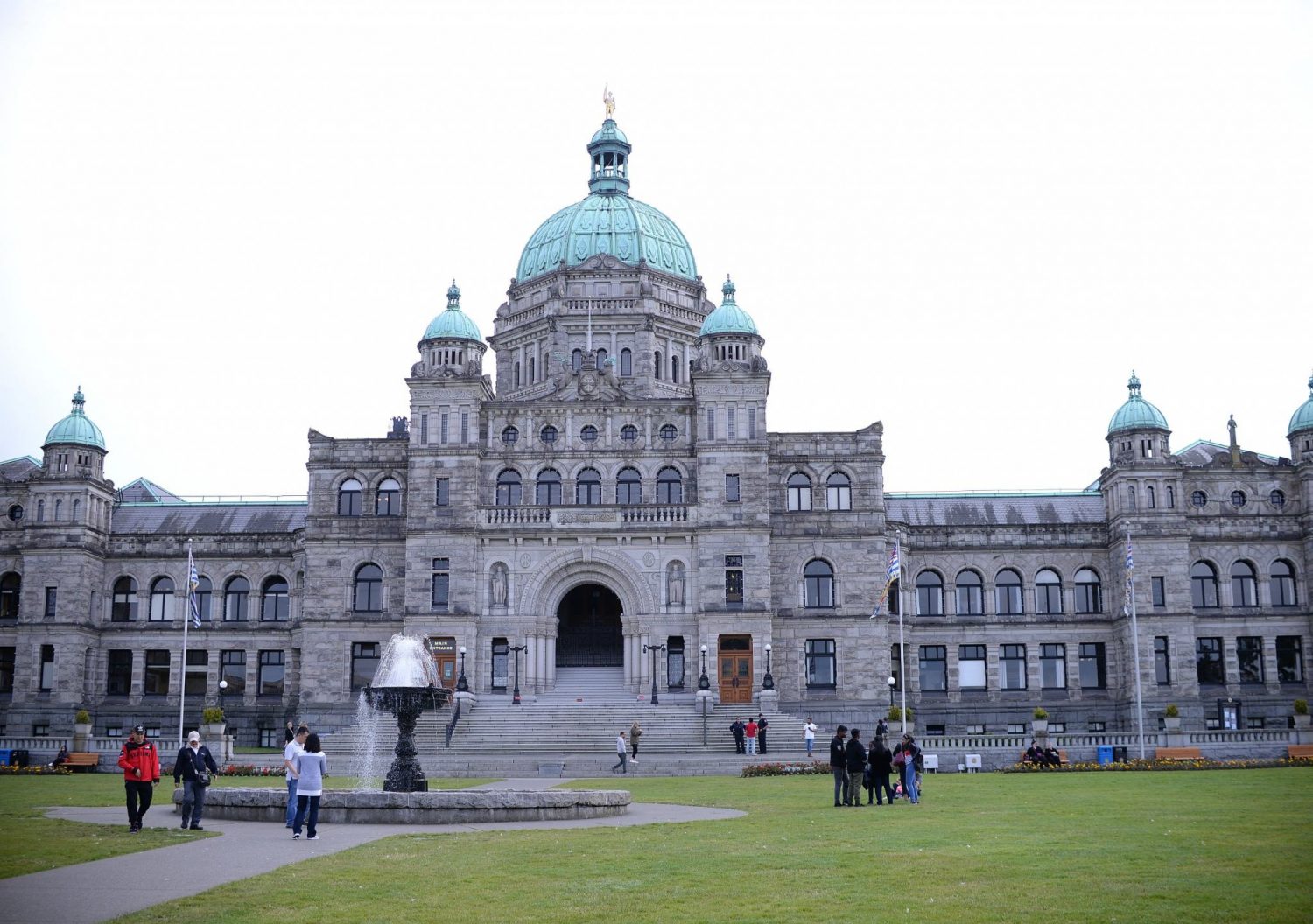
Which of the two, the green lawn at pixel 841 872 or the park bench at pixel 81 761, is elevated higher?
the park bench at pixel 81 761

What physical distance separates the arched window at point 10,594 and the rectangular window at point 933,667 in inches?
1868

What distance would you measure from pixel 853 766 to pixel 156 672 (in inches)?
2066

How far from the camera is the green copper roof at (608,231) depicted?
267ft

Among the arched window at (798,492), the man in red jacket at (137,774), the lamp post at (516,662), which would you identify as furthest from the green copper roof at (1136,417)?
the man in red jacket at (137,774)

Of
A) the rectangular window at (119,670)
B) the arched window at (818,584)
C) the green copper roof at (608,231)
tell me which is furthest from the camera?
the green copper roof at (608,231)

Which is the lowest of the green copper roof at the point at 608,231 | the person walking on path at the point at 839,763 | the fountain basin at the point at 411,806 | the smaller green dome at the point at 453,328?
the fountain basin at the point at 411,806

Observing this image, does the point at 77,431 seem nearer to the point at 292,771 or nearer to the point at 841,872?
the point at 292,771

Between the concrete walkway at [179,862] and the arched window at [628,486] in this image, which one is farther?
the arched window at [628,486]

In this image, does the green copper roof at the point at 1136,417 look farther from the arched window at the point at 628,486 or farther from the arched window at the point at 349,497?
the arched window at the point at 349,497

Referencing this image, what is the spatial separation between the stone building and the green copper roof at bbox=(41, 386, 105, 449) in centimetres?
16

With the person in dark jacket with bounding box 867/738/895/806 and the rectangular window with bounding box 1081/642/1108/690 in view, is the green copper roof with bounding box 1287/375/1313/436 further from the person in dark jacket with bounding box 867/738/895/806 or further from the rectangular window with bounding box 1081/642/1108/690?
the person in dark jacket with bounding box 867/738/895/806

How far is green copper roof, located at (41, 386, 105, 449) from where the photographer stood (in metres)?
74.1

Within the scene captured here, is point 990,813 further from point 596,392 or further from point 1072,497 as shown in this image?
point 1072,497

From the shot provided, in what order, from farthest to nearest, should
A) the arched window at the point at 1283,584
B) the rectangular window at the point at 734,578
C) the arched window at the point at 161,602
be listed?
the arched window at the point at 161,602, the arched window at the point at 1283,584, the rectangular window at the point at 734,578
